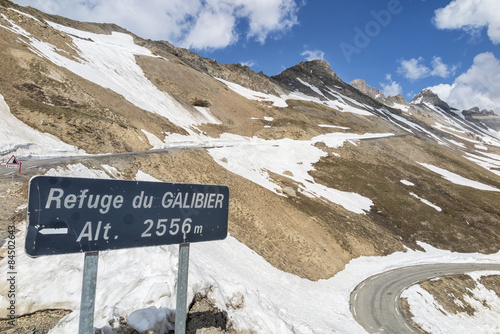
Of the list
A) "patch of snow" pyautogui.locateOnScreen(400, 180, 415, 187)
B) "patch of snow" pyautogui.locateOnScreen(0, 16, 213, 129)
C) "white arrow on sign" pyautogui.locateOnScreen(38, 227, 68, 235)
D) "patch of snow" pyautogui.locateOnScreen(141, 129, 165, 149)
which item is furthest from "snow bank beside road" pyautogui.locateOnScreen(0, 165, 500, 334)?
"patch of snow" pyautogui.locateOnScreen(400, 180, 415, 187)

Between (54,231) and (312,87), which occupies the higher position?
(312,87)

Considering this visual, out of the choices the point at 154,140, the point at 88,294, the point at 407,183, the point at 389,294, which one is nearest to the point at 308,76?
the point at 407,183

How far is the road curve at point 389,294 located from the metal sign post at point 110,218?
59.0ft

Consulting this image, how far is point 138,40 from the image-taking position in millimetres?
97375

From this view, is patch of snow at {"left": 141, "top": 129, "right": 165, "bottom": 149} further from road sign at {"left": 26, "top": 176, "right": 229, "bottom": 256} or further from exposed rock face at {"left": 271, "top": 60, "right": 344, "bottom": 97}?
exposed rock face at {"left": 271, "top": 60, "right": 344, "bottom": 97}

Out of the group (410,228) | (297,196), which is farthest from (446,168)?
(297,196)

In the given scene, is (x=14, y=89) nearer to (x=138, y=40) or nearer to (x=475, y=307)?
(x=475, y=307)

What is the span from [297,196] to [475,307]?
771 inches

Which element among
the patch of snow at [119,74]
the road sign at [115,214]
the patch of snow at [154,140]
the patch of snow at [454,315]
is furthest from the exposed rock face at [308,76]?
the road sign at [115,214]

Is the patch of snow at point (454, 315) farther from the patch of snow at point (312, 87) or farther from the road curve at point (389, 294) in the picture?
the patch of snow at point (312, 87)

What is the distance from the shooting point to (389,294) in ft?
77.3

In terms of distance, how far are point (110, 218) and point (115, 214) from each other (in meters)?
0.09

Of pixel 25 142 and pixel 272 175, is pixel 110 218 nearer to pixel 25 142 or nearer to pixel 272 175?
pixel 25 142

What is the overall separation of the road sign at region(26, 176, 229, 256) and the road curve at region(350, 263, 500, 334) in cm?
1808
